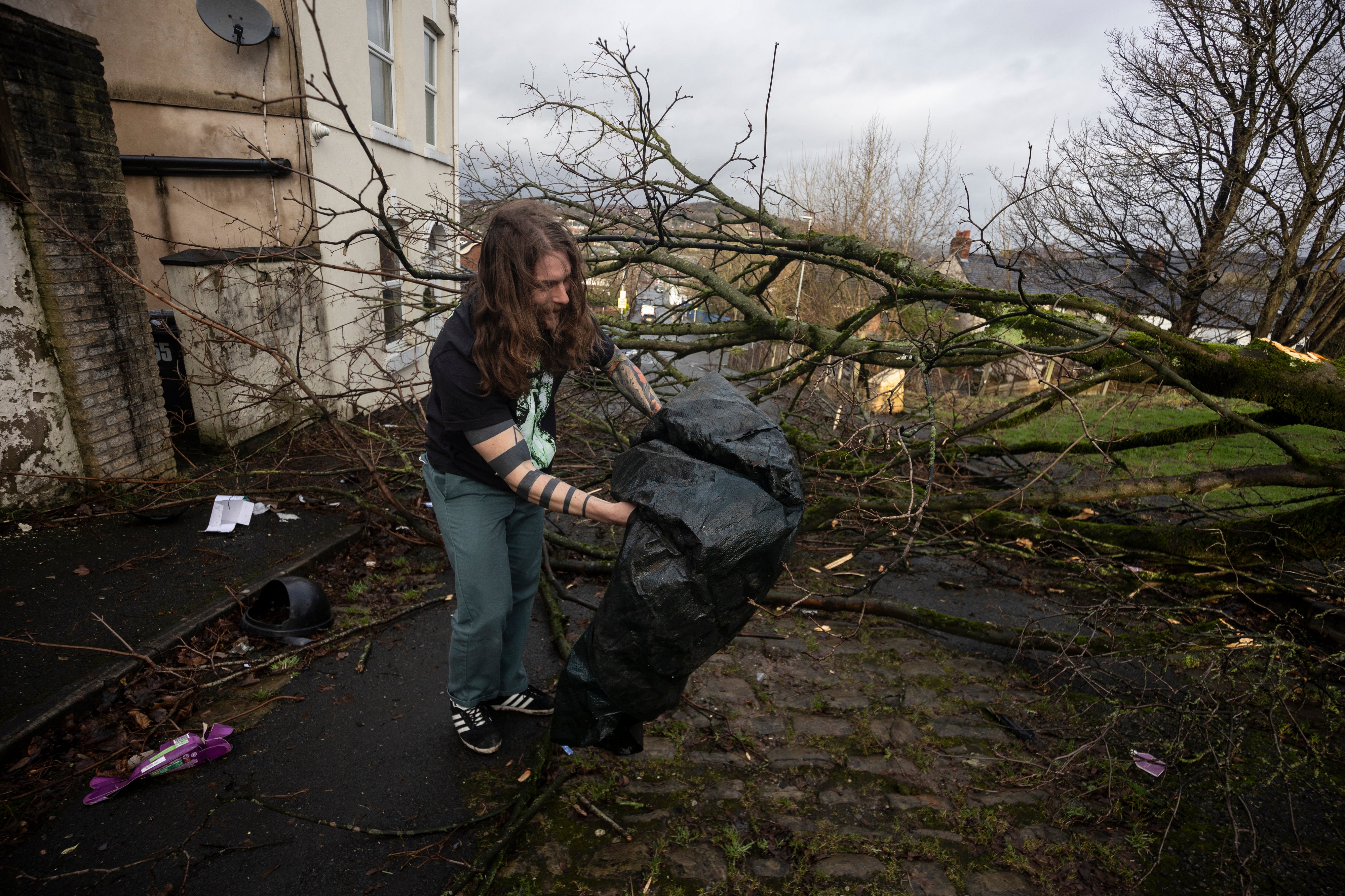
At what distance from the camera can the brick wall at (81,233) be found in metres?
3.87

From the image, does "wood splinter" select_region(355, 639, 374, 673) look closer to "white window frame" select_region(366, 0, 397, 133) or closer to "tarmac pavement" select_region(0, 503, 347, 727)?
"tarmac pavement" select_region(0, 503, 347, 727)

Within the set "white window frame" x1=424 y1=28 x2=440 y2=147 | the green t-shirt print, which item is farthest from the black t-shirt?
"white window frame" x1=424 y1=28 x2=440 y2=147

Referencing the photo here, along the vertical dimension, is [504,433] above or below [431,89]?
below

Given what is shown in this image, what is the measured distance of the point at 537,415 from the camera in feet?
7.81

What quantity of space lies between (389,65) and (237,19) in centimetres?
288

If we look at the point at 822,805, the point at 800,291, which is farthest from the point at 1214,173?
the point at 822,805

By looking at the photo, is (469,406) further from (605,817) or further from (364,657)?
(364,657)

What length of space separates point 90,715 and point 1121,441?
5.61 meters

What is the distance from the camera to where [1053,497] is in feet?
12.3

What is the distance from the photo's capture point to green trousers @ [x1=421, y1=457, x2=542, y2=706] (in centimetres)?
230

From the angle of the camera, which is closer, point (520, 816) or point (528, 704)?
point (520, 816)

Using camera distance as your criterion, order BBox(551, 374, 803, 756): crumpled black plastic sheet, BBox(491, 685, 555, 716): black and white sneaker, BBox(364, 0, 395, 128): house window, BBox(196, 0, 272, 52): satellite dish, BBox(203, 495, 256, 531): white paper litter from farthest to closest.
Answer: BBox(364, 0, 395, 128): house window
BBox(196, 0, 272, 52): satellite dish
BBox(203, 495, 256, 531): white paper litter
BBox(491, 685, 555, 716): black and white sneaker
BBox(551, 374, 803, 756): crumpled black plastic sheet

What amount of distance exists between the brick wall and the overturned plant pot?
2042mm

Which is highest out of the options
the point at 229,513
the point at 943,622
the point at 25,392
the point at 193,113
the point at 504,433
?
the point at 193,113
